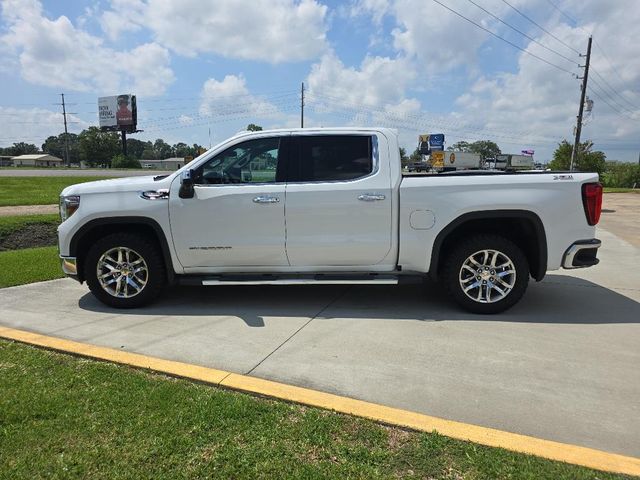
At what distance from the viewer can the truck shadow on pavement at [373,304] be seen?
16.7 feet

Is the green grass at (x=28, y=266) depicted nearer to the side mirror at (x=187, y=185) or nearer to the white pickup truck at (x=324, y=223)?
the white pickup truck at (x=324, y=223)

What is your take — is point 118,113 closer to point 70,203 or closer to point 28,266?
point 28,266

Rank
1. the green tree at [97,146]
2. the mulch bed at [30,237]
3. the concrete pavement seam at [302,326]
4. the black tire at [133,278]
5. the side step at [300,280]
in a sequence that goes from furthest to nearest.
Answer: the green tree at [97,146]
the mulch bed at [30,237]
the black tire at [133,278]
the side step at [300,280]
the concrete pavement seam at [302,326]

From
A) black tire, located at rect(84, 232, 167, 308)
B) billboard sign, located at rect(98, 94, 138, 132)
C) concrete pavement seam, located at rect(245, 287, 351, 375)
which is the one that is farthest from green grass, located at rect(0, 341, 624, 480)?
billboard sign, located at rect(98, 94, 138, 132)

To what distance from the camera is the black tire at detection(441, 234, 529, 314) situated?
4.98 m

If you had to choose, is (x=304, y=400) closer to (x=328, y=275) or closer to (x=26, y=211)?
(x=328, y=275)

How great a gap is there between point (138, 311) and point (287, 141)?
242 cm

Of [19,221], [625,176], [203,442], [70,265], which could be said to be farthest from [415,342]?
[625,176]

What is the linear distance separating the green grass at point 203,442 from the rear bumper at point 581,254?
9.13 feet

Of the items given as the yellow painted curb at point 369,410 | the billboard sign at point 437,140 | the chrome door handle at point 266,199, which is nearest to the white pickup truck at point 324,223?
the chrome door handle at point 266,199

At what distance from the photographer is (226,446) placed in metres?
2.74

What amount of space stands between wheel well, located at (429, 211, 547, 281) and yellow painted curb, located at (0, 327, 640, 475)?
88.8 inches

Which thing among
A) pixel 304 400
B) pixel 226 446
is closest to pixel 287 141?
pixel 304 400

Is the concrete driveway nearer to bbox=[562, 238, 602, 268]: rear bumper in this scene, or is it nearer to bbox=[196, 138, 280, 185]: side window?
bbox=[562, 238, 602, 268]: rear bumper
